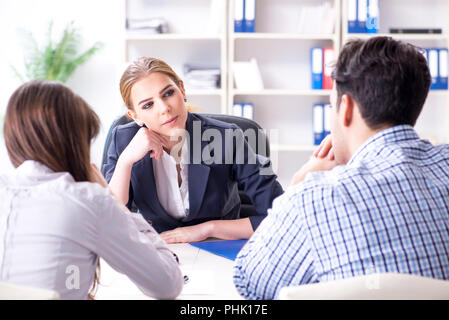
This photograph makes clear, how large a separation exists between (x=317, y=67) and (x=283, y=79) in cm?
35

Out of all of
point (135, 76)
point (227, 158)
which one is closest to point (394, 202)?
point (227, 158)

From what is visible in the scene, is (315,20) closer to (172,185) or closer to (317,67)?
(317,67)

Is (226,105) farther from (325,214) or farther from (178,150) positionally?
(325,214)

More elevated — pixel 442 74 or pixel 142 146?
pixel 442 74

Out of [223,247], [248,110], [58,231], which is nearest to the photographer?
[58,231]

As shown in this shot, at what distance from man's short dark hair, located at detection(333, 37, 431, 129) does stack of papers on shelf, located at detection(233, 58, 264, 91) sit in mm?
2995

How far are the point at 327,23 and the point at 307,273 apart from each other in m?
3.36

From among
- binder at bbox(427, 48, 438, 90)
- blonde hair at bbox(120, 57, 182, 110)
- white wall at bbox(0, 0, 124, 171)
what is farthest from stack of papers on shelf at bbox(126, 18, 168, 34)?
blonde hair at bbox(120, 57, 182, 110)

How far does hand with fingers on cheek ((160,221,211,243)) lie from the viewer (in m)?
1.76

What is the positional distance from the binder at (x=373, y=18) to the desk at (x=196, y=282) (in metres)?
2.98

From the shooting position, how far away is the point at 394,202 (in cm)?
101

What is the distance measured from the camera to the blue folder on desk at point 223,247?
159 cm

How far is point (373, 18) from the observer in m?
4.06

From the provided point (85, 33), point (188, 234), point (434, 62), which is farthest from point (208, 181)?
point (85, 33)
